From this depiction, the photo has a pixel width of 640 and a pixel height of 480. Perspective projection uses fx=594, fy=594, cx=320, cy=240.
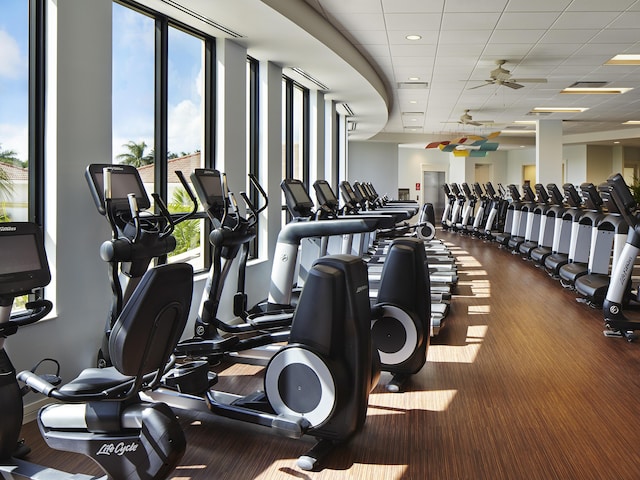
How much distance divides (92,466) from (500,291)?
5256 millimetres

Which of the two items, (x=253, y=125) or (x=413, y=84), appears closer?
(x=253, y=125)

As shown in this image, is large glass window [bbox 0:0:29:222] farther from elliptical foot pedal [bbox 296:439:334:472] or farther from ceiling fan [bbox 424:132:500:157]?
ceiling fan [bbox 424:132:500:157]

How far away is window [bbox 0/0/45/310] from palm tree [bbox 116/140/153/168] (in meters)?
0.80

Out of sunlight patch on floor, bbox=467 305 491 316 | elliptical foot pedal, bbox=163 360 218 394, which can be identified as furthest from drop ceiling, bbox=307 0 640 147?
elliptical foot pedal, bbox=163 360 218 394

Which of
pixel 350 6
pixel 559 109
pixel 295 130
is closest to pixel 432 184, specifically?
pixel 559 109

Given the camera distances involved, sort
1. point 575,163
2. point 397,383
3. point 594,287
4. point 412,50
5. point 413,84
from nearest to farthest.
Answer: point 397,383, point 594,287, point 412,50, point 413,84, point 575,163

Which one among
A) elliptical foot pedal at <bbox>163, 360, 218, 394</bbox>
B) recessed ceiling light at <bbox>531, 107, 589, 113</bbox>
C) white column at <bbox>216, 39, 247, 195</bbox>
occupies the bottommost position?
elliptical foot pedal at <bbox>163, 360, 218, 394</bbox>

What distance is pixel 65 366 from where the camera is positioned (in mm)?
3309

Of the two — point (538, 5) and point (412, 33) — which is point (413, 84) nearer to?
point (412, 33)

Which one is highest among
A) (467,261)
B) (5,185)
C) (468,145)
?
(468,145)

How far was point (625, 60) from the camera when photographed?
8188mm

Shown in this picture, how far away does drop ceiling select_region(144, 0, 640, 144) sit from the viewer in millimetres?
5551

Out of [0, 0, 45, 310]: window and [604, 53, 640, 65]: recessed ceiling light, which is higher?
[604, 53, 640, 65]: recessed ceiling light

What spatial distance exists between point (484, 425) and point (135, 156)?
2.97 metres
